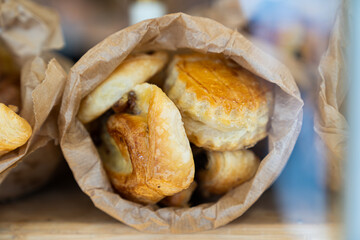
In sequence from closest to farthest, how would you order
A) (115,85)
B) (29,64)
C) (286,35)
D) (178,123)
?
(178,123) < (115,85) < (29,64) < (286,35)

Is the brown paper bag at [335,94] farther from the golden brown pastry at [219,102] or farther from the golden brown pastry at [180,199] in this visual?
the golden brown pastry at [180,199]

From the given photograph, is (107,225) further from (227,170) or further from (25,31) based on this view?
(25,31)

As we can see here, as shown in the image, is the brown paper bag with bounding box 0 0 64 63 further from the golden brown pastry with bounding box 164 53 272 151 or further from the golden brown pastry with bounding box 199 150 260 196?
the golden brown pastry with bounding box 199 150 260 196

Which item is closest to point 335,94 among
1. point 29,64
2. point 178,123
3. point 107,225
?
point 178,123

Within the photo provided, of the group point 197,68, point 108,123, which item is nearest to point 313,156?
point 197,68

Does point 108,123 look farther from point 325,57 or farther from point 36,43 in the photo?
point 325,57

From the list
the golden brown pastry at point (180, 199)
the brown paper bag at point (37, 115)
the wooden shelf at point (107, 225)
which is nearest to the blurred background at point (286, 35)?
the wooden shelf at point (107, 225)

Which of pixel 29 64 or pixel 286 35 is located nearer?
pixel 29 64
